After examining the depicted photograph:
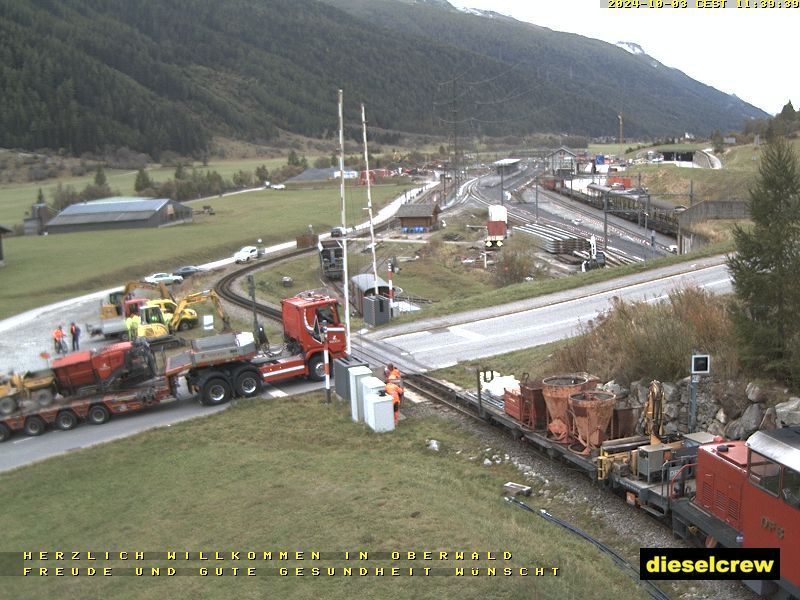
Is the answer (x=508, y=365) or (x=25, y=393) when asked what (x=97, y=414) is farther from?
(x=508, y=365)

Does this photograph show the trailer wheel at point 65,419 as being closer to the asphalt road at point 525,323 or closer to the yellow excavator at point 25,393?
the yellow excavator at point 25,393

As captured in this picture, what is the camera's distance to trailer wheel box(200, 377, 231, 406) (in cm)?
2297

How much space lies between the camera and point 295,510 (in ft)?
45.1

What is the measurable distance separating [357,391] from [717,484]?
10416 mm

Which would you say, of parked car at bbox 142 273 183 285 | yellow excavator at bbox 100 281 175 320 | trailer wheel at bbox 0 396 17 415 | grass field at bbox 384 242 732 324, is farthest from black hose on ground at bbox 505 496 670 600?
parked car at bbox 142 273 183 285

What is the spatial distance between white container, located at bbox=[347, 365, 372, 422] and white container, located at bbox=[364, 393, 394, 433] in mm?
694

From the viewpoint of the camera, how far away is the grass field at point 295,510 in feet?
35.9

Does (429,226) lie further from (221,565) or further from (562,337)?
(221,565)

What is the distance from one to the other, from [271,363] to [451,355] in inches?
243

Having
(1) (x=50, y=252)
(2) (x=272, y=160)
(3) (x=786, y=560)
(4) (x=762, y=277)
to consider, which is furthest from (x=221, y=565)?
(2) (x=272, y=160)

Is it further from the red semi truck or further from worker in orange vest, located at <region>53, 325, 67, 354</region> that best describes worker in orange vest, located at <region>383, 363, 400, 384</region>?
worker in orange vest, located at <region>53, 325, 67, 354</region>

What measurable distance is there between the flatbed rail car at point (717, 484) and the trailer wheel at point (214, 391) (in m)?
11.5

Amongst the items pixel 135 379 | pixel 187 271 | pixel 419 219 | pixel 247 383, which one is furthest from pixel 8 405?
pixel 419 219

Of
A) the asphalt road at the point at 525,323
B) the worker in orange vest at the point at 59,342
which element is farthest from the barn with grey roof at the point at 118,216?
the asphalt road at the point at 525,323
